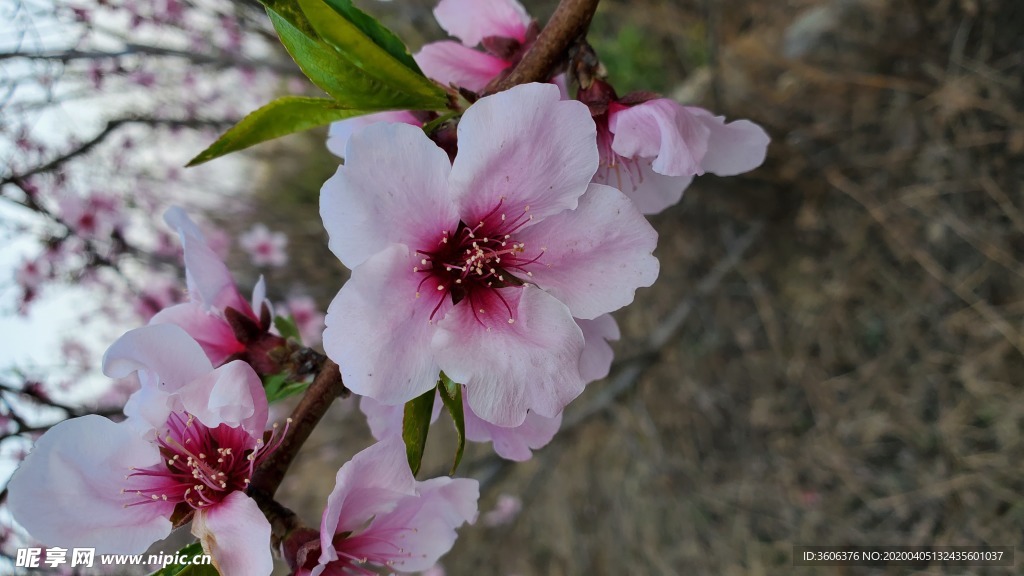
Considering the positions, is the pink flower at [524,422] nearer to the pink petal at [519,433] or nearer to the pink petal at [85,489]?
the pink petal at [519,433]

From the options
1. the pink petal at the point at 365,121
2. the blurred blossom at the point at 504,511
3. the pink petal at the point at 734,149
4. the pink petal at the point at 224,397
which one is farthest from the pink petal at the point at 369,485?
the blurred blossom at the point at 504,511

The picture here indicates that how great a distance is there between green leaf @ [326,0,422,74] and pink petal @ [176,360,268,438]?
34 centimetres

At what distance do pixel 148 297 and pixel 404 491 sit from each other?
1.93 m

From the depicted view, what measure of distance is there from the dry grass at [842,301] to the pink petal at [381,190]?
1.58m

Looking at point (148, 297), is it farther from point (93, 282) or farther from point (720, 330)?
point (720, 330)

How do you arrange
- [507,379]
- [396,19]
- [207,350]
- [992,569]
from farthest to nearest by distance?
[396,19] < [992,569] < [207,350] < [507,379]

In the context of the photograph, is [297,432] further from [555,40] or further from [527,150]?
[555,40]

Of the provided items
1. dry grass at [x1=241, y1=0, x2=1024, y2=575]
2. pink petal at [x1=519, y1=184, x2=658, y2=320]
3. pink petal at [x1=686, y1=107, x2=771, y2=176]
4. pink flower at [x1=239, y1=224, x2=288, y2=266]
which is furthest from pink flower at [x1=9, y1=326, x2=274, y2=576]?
pink flower at [x1=239, y1=224, x2=288, y2=266]

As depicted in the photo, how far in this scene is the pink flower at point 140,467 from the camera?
577 millimetres

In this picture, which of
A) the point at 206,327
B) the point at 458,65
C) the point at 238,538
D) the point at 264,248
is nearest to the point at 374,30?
the point at 458,65

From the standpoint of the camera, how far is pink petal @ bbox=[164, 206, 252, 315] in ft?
2.27

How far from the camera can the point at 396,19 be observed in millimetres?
3084

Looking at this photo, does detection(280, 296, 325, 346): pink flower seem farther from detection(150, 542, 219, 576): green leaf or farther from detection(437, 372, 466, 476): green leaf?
detection(437, 372, 466, 476): green leaf

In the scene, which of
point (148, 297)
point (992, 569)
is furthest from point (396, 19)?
point (992, 569)
